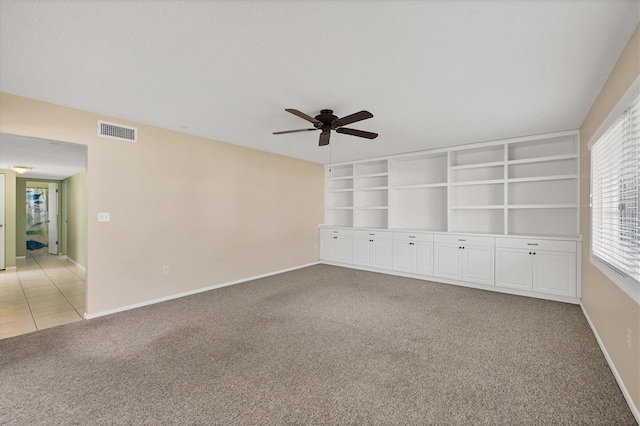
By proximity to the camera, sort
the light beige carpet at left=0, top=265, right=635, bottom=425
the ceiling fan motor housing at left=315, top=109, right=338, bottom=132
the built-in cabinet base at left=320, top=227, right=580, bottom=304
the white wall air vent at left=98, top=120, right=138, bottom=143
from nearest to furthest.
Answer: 1. the light beige carpet at left=0, top=265, right=635, bottom=425
2. the ceiling fan motor housing at left=315, top=109, right=338, bottom=132
3. the white wall air vent at left=98, top=120, right=138, bottom=143
4. the built-in cabinet base at left=320, top=227, right=580, bottom=304

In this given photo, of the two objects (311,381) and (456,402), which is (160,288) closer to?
(311,381)

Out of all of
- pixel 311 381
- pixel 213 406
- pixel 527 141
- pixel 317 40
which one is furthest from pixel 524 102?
pixel 213 406

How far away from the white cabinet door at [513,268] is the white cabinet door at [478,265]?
11cm

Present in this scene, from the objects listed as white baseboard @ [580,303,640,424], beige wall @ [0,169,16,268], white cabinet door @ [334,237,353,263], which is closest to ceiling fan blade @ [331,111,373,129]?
white baseboard @ [580,303,640,424]

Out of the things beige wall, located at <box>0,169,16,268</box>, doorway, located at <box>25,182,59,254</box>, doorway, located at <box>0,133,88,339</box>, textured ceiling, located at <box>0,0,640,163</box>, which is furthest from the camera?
doorway, located at <box>25,182,59,254</box>

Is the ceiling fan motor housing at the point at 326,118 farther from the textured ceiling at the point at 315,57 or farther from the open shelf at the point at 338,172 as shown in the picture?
the open shelf at the point at 338,172

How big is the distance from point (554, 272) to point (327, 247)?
420 cm

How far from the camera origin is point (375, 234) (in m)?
6.02

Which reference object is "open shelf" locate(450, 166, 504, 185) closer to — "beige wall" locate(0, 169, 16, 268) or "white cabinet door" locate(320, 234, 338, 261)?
"white cabinet door" locate(320, 234, 338, 261)

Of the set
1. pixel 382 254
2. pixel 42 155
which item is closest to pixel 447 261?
pixel 382 254

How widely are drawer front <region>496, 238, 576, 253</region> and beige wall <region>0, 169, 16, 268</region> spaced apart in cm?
991

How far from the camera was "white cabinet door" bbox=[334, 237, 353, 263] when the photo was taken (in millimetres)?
6402

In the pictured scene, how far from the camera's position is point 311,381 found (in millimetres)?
2148

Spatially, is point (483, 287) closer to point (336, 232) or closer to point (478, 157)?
point (478, 157)
